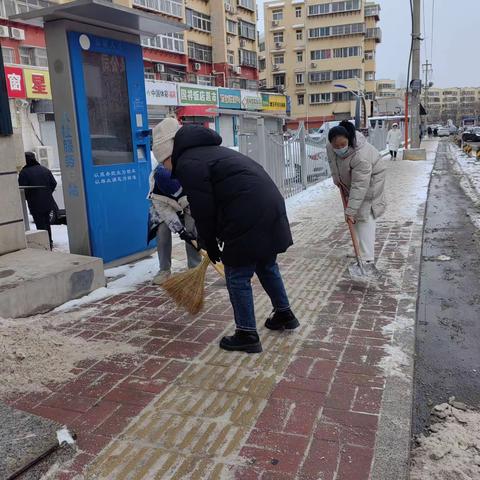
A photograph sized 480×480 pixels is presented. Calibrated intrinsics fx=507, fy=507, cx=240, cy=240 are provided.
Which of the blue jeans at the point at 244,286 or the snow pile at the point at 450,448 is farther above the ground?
the blue jeans at the point at 244,286

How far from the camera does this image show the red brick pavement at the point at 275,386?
2.49 metres

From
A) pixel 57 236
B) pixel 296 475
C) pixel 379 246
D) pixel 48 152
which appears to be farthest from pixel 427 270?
pixel 48 152

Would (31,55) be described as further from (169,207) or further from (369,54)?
(369,54)

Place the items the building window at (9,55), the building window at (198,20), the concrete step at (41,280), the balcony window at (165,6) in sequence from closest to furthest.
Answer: the concrete step at (41,280) → the building window at (9,55) → the balcony window at (165,6) → the building window at (198,20)

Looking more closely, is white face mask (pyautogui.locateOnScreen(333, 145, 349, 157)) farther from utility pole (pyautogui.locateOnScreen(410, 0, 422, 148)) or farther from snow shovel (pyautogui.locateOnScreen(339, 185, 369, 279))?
utility pole (pyautogui.locateOnScreen(410, 0, 422, 148))

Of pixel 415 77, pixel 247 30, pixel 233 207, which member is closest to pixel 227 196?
pixel 233 207

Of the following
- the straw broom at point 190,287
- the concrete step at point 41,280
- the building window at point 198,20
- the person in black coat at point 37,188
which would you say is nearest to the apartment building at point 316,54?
the building window at point 198,20

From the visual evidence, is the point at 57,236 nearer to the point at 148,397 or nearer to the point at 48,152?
the point at 148,397

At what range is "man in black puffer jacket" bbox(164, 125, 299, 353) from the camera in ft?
10.9

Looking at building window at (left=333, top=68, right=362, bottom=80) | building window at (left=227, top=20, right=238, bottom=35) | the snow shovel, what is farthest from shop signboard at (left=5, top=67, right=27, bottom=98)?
building window at (left=333, top=68, right=362, bottom=80)

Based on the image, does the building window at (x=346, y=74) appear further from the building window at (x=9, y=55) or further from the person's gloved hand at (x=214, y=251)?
the person's gloved hand at (x=214, y=251)

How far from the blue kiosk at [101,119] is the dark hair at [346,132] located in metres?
2.24

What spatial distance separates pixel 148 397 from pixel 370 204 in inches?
132

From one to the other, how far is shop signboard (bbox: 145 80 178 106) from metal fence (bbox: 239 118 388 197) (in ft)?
42.7
